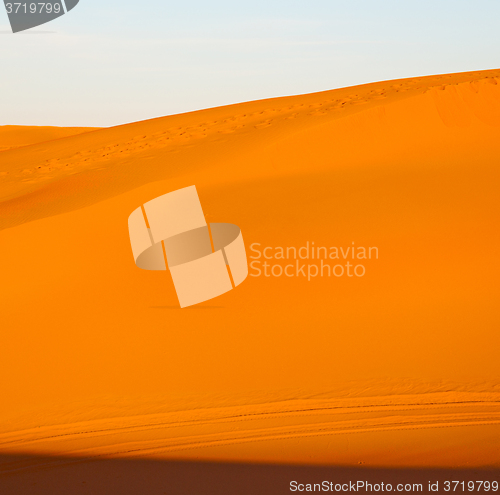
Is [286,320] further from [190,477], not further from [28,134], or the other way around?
[28,134]

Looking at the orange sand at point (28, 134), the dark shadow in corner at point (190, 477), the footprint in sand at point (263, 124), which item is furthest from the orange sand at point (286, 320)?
the orange sand at point (28, 134)

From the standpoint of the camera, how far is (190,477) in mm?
4395

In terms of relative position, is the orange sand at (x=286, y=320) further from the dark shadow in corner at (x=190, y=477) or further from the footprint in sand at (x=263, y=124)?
the footprint in sand at (x=263, y=124)

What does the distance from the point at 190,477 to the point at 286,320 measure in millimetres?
2702

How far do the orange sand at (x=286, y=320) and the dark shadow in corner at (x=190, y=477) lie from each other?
0.10m

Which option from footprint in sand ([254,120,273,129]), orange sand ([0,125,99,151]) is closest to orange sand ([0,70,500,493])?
footprint in sand ([254,120,273,129])

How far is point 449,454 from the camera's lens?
14.9 ft

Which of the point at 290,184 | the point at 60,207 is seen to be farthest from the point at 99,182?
the point at 290,184

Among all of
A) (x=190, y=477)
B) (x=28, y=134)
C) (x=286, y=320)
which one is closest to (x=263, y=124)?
(x=286, y=320)

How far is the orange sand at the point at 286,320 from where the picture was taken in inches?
191

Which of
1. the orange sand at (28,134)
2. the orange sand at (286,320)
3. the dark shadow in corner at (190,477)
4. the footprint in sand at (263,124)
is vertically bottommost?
the orange sand at (28,134)

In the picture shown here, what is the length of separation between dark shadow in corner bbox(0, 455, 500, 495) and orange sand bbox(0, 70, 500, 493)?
0.31 ft

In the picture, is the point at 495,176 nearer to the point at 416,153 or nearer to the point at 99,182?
the point at 416,153

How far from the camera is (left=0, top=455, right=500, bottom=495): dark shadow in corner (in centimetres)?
428
